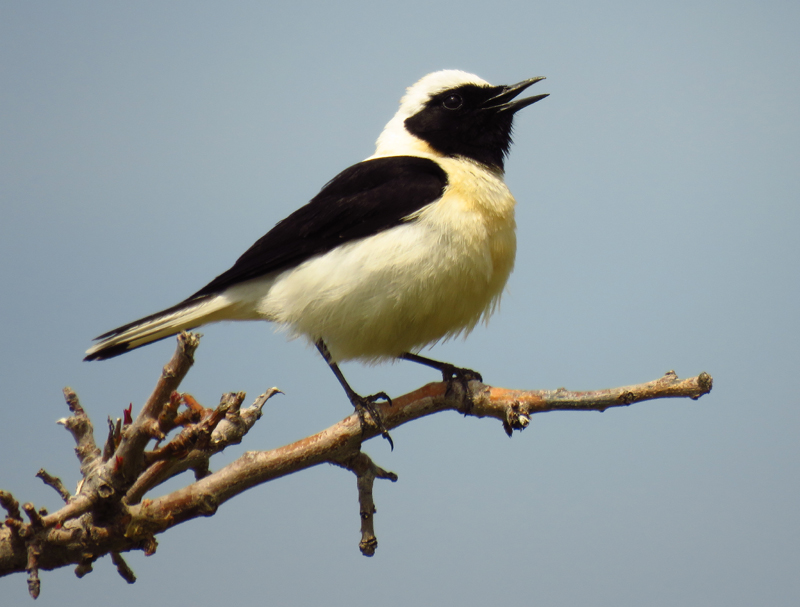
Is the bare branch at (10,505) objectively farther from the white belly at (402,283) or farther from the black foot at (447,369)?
the black foot at (447,369)

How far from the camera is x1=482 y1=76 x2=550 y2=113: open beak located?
17.5ft

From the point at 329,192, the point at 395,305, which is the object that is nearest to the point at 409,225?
the point at 395,305

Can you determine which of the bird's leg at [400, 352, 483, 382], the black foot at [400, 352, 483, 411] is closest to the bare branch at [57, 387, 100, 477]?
the black foot at [400, 352, 483, 411]

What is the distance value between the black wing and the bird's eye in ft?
2.38

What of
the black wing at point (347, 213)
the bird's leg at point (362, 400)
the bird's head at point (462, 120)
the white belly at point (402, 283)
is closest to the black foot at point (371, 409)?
the bird's leg at point (362, 400)

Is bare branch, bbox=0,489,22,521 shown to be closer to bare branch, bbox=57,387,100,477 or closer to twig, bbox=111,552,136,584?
twig, bbox=111,552,136,584

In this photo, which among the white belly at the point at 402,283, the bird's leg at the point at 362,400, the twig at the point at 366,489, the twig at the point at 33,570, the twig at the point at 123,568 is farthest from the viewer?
the white belly at the point at 402,283

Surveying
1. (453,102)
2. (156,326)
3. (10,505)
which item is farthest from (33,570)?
(453,102)

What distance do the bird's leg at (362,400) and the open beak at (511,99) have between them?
2.13m

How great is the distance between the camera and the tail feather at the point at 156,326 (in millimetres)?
4715

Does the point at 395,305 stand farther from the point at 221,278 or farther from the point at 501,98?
the point at 501,98

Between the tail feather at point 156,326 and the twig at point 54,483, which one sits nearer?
the twig at point 54,483

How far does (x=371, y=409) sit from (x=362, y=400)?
0.67 feet

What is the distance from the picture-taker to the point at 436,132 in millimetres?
5395
